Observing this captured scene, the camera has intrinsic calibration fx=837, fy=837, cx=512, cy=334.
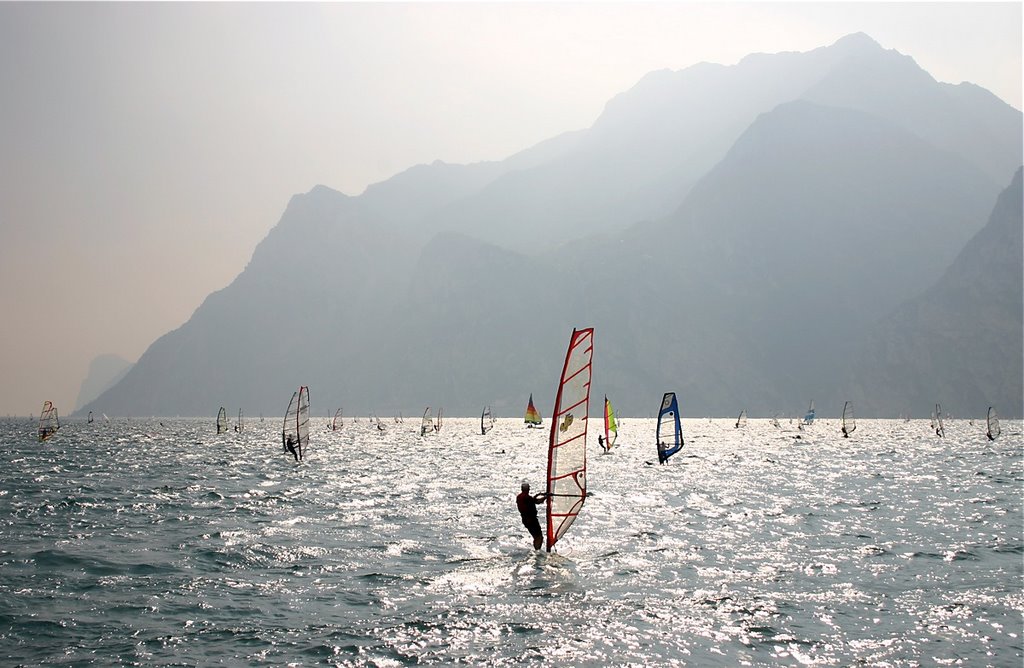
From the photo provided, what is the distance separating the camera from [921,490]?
4175 centimetres

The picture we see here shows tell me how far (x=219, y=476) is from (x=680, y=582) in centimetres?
3619

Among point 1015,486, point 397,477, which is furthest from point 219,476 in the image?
point 1015,486

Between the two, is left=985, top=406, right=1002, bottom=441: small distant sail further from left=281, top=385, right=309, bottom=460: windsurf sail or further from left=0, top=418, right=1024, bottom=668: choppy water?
left=281, top=385, right=309, bottom=460: windsurf sail

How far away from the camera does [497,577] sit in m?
20.3

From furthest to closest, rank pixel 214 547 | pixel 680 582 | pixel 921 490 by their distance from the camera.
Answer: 1. pixel 921 490
2. pixel 214 547
3. pixel 680 582

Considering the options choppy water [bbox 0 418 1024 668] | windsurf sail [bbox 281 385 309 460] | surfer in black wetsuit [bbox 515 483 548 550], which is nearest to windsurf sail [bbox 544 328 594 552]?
surfer in black wetsuit [bbox 515 483 548 550]

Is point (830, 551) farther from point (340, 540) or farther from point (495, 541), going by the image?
point (340, 540)

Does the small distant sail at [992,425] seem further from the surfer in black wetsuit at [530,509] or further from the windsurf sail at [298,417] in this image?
the surfer in black wetsuit at [530,509]

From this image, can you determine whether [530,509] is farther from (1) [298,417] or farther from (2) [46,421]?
(2) [46,421]

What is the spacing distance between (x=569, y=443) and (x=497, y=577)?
442 centimetres

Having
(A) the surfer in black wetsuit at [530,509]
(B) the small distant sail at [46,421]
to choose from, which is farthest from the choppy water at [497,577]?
(B) the small distant sail at [46,421]

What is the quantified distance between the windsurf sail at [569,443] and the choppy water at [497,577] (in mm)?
1171

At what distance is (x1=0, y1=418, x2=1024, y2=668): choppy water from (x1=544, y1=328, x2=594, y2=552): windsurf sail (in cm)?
117

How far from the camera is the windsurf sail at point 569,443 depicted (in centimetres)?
2289
